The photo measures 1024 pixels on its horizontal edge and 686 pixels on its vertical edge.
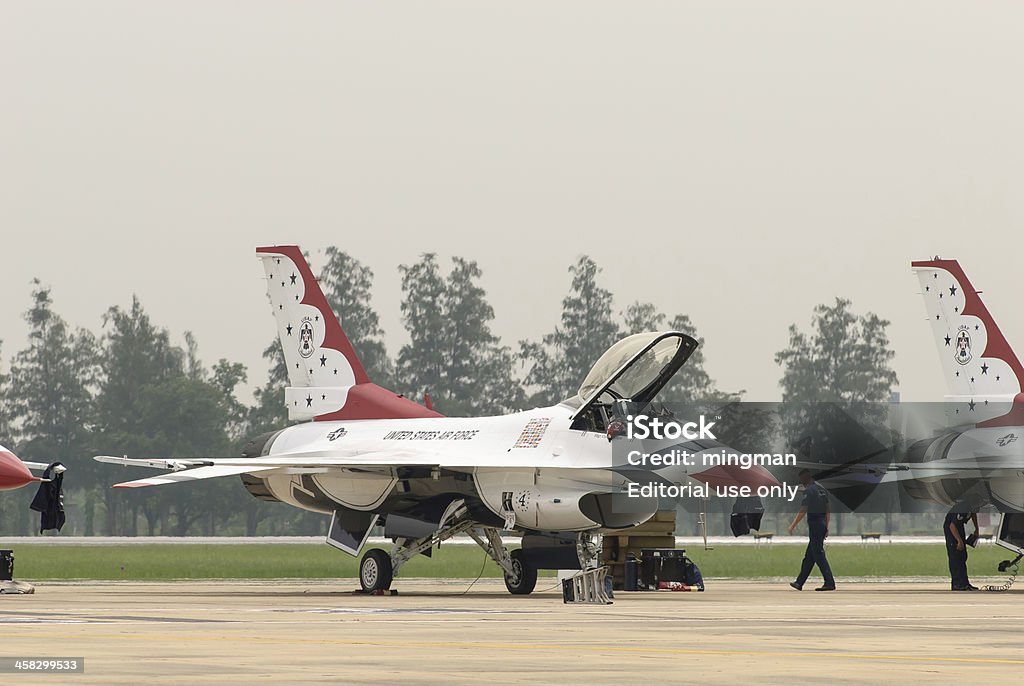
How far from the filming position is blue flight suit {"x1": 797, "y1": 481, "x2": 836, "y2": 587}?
92.8ft

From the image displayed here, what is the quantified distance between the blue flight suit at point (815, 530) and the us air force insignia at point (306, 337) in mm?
9237

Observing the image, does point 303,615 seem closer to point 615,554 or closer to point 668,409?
point 668,409

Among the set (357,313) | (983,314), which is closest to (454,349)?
(357,313)

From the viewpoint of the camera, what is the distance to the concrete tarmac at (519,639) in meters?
11.4

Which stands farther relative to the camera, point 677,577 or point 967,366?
point 967,366

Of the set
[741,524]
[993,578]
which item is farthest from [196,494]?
[741,524]

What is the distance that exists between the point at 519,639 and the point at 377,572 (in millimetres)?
12859

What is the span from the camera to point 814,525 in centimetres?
2852

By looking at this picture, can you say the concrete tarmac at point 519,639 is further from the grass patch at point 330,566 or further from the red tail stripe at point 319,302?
the grass patch at point 330,566

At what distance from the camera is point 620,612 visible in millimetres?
20453

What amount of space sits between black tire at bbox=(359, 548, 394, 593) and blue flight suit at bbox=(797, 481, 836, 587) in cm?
637

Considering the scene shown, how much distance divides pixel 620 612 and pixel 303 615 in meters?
3.72

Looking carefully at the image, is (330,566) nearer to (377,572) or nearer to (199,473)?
(199,473)

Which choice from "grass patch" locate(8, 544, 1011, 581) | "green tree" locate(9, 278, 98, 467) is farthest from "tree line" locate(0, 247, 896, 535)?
"grass patch" locate(8, 544, 1011, 581)
